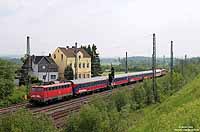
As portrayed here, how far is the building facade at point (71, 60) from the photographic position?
80375 millimetres

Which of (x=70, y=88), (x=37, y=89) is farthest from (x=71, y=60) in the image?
(x=37, y=89)

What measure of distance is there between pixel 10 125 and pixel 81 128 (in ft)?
15.7

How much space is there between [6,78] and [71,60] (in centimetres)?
3300

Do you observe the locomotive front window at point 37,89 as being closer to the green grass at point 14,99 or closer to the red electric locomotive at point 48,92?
the red electric locomotive at point 48,92

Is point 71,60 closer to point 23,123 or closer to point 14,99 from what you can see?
point 14,99

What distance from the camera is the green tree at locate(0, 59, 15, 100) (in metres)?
45.7

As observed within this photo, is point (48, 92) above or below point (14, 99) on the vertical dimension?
above

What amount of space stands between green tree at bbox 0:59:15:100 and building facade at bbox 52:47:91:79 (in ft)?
93.4

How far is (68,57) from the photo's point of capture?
8019 cm

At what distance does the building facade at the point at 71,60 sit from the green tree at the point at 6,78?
28469mm

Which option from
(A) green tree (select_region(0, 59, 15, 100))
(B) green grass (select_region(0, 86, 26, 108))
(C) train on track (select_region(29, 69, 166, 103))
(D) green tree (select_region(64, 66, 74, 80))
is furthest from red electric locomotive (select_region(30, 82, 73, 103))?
(D) green tree (select_region(64, 66, 74, 80))

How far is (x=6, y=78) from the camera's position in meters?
49.1

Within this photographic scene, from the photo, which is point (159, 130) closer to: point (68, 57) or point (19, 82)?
point (19, 82)

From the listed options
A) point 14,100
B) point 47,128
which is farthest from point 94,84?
point 47,128
